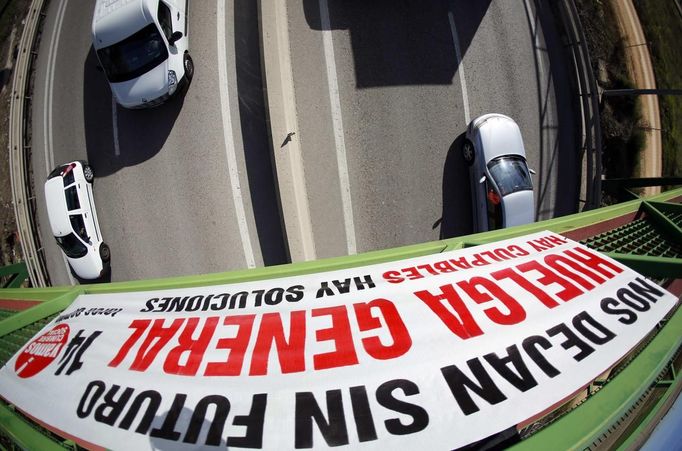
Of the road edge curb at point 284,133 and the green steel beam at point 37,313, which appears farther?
the road edge curb at point 284,133

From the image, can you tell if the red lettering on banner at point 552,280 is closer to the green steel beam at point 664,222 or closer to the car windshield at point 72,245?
the green steel beam at point 664,222

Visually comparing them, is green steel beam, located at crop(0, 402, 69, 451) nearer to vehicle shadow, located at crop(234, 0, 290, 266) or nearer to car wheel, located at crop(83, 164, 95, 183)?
vehicle shadow, located at crop(234, 0, 290, 266)

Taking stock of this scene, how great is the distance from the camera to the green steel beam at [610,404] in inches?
86.7

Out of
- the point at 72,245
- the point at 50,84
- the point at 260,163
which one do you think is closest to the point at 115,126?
the point at 50,84

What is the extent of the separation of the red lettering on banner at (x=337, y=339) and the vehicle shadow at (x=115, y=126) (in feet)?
23.8

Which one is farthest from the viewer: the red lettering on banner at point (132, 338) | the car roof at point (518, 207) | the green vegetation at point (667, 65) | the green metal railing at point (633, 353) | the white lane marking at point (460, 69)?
the green vegetation at point (667, 65)

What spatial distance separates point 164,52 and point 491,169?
795 cm

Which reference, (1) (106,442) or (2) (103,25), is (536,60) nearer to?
(2) (103,25)

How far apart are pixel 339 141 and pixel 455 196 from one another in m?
3.23

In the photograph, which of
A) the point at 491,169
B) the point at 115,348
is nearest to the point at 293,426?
the point at 115,348

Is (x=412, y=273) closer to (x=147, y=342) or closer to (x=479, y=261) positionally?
(x=479, y=261)

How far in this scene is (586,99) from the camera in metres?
8.94

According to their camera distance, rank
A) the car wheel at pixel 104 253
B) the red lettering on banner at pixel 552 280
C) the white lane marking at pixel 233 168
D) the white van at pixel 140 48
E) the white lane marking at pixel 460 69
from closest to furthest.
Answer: the red lettering on banner at pixel 552 280 < the white van at pixel 140 48 < the white lane marking at pixel 233 168 < the car wheel at pixel 104 253 < the white lane marking at pixel 460 69

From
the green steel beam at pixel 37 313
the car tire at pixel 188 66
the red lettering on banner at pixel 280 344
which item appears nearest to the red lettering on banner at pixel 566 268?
the red lettering on banner at pixel 280 344
